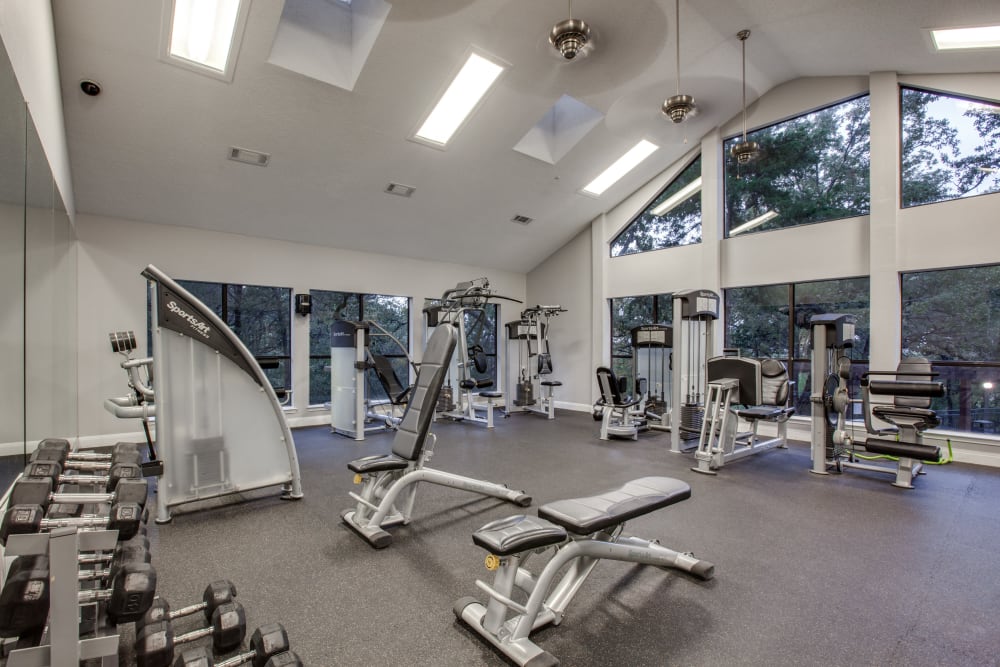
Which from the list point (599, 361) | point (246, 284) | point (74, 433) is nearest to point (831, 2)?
point (599, 361)

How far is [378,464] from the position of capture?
267 cm

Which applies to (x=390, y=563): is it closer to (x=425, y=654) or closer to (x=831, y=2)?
(x=425, y=654)

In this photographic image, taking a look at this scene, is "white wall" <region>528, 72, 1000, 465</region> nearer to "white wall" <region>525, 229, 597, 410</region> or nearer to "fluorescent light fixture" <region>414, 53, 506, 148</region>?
"white wall" <region>525, 229, 597, 410</region>

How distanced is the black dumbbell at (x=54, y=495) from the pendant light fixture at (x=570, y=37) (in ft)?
10.6

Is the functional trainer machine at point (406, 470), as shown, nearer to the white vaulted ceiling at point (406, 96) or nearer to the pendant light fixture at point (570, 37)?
the pendant light fixture at point (570, 37)

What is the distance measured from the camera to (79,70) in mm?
3445

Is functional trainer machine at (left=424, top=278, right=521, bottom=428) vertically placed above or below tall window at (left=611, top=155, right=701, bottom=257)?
below

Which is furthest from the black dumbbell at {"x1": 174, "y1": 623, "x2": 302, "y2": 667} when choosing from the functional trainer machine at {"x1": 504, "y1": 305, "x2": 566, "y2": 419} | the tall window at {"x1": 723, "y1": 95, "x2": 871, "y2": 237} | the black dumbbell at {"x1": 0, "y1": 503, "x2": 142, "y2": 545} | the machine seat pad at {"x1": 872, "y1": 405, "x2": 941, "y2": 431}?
the tall window at {"x1": 723, "y1": 95, "x2": 871, "y2": 237}

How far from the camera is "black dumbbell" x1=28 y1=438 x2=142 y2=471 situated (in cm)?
159

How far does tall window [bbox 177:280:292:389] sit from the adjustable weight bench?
4995 mm

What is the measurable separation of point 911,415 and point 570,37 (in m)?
4.23

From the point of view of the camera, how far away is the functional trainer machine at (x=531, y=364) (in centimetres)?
740

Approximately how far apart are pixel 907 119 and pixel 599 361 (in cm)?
480

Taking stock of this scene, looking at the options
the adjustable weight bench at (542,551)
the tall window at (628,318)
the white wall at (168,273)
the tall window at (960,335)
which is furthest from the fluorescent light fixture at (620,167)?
the adjustable weight bench at (542,551)
